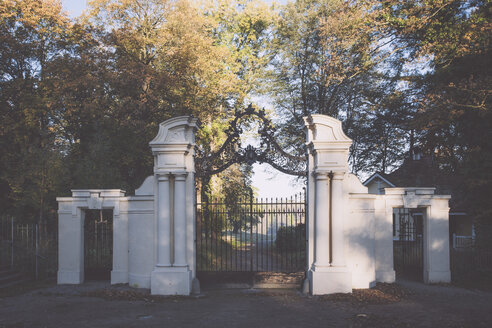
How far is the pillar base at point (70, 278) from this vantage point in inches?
430

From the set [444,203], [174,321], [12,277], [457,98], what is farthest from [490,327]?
[12,277]

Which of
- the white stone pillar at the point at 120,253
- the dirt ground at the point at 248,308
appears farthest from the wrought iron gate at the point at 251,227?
the white stone pillar at the point at 120,253

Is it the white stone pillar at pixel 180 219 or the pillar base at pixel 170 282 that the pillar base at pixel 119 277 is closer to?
the pillar base at pixel 170 282

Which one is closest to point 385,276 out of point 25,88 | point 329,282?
point 329,282

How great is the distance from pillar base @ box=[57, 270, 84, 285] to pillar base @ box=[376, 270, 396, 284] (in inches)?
341

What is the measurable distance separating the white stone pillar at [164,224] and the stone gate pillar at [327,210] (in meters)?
3.74

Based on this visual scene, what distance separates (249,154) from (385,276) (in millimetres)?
5181

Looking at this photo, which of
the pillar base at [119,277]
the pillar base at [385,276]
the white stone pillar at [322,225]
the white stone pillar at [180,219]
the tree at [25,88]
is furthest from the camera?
the tree at [25,88]

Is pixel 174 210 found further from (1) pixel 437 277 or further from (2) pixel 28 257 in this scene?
(1) pixel 437 277

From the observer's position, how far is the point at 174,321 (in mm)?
7293

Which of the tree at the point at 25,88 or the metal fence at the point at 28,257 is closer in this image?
the metal fence at the point at 28,257

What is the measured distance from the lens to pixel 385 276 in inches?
414

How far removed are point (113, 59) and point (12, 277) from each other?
12585 mm

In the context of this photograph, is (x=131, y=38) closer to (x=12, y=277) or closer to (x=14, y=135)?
(x=14, y=135)
